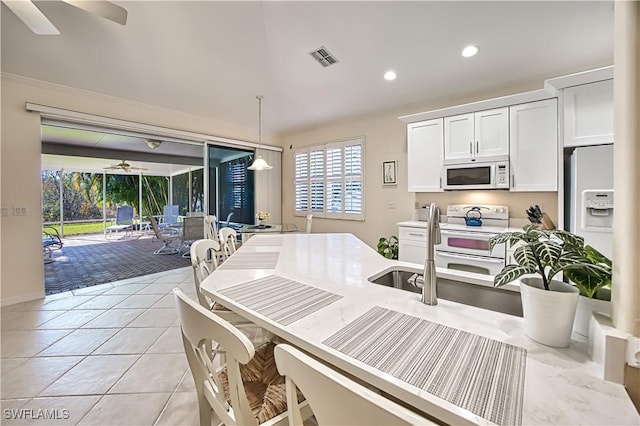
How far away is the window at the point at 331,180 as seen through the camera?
482 centimetres

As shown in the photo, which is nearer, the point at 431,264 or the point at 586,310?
the point at 586,310

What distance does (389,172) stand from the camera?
4.38m

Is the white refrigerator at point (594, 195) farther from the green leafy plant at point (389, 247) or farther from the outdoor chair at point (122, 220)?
the outdoor chair at point (122, 220)

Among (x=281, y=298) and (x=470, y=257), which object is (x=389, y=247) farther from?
(x=281, y=298)

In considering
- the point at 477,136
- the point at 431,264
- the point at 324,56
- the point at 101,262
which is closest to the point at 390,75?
the point at 324,56

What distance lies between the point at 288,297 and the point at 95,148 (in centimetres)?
760

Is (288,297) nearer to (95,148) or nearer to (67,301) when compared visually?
(67,301)

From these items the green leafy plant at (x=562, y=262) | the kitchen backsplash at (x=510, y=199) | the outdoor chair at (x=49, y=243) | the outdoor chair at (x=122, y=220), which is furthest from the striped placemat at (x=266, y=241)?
the outdoor chair at (x=122, y=220)

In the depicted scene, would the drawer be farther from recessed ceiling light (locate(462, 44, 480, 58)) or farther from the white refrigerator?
recessed ceiling light (locate(462, 44, 480, 58))

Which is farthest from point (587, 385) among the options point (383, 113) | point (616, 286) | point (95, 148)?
point (95, 148)

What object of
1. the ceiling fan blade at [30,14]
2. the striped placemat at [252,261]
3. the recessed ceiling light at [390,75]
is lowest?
the striped placemat at [252,261]

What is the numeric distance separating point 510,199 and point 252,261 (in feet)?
10.6

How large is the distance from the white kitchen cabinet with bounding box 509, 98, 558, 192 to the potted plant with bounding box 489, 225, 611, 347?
2.59 meters

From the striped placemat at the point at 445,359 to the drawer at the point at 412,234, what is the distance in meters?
2.71
